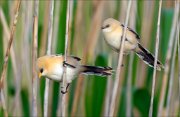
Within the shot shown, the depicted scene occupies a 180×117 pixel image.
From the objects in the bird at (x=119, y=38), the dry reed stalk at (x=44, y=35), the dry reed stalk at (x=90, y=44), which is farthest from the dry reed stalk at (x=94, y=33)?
the bird at (x=119, y=38)

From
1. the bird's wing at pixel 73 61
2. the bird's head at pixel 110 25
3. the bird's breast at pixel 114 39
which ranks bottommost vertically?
the bird's wing at pixel 73 61

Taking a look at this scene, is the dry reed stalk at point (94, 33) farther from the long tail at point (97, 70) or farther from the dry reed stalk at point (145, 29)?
the long tail at point (97, 70)

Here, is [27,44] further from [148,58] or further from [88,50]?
[148,58]

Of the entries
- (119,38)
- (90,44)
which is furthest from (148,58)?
(90,44)

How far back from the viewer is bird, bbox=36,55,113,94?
1395 mm

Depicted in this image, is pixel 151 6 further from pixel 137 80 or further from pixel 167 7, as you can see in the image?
pixel 137 80

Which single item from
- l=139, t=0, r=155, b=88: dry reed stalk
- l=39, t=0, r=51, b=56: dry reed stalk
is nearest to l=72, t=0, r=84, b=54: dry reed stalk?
l=39, t=0, r=51, b=56: dry reed stalk

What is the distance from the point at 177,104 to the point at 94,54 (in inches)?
17.5

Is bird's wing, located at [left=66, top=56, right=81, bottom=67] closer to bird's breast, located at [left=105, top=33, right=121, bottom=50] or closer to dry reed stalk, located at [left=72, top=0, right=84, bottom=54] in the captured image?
bird's breast, located at [left=105, top=33, right=121, bottom=50]

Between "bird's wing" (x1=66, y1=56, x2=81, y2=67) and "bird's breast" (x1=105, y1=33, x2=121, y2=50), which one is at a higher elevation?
"bird's breast" (x1=105, y1=33, x2=121, y2=50)

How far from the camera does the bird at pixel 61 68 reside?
4.58ft

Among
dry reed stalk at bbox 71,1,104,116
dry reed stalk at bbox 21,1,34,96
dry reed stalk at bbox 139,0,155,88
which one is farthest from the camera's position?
dry reed stalk at bbox 139,0,155,88

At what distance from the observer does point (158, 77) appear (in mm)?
2316

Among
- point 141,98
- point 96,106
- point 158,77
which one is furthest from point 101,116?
point 158,77
